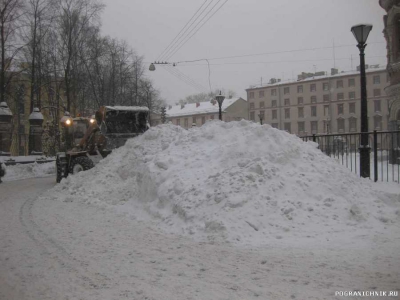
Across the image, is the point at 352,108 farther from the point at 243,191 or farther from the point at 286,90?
the point at 243,191

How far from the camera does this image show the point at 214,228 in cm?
620

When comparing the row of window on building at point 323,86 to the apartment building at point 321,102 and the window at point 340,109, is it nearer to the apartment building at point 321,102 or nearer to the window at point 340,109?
the apartment building at point 321,102

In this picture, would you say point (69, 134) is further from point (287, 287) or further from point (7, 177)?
point (287, 287)

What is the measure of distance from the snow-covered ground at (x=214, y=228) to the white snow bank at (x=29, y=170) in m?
11.9

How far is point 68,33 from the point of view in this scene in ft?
105

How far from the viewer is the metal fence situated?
30.0 ft

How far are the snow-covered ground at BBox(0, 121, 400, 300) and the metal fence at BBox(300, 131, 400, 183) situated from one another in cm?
108

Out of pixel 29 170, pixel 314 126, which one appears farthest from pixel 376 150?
pixel 314 126

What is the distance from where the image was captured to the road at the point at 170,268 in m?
3.90

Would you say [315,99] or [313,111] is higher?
[315,99]

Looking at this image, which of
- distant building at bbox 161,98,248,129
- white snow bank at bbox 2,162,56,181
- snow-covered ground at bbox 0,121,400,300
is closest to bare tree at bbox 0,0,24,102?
white snow bank at bbox 2,162,56,181

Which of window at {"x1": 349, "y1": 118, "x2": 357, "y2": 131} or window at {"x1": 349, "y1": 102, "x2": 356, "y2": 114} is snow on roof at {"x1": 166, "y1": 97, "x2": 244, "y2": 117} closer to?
window at {"x1": 349, "y1": 102, "x2": 356, "y2": 114}

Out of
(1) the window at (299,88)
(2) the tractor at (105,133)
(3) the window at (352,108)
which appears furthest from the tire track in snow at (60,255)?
(1) the window at (299,88)

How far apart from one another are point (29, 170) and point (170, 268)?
20.9 meters
